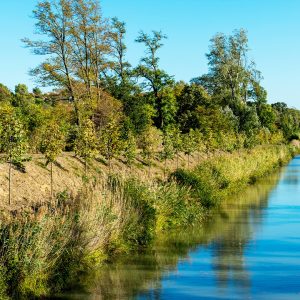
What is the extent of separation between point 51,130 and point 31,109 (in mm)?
21756

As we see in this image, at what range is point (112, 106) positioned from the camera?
164 ft

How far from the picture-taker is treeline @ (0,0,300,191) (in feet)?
101

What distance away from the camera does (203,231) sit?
2189cm

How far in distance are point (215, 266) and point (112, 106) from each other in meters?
35.1

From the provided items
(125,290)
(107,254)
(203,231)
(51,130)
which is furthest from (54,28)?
(125,290)

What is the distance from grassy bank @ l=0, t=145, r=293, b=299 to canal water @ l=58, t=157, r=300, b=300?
62 centimetres

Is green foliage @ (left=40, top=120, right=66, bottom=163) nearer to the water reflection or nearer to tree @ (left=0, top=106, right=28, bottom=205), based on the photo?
tree @ (left=0, top=106, right=28, bottom=205)

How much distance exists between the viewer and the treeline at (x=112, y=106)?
3083 centimetres

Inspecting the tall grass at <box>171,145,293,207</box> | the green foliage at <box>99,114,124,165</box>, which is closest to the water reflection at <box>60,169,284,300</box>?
the tall grass at <box>171,145,293,207</box>

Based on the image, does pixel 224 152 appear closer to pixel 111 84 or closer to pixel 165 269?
pixel 111 84

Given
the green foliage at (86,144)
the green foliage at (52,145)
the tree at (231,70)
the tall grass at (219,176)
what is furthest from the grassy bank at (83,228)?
the tree at (231,70)

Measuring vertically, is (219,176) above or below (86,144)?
below

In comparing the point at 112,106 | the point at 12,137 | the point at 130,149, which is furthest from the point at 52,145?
the point at 112,106

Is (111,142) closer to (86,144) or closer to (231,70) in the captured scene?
(86,144)
